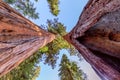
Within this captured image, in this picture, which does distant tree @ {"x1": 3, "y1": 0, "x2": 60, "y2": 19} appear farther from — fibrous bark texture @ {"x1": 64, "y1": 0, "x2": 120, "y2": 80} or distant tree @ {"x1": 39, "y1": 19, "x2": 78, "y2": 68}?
fibrous bark texture @ {"x1": 64, "y1": 0, "x2": 120, "y2": 80}

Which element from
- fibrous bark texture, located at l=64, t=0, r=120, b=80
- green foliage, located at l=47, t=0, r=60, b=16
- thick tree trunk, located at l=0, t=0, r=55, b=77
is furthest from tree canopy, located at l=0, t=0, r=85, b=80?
fibrous bark texture, located at l=64, t=0, r=120, b=80

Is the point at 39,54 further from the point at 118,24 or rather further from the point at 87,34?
the point at 118,24

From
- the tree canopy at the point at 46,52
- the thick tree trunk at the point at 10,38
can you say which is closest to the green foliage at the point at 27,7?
the tree canopy at the point at 46,52

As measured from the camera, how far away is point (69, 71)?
13000 millimetres

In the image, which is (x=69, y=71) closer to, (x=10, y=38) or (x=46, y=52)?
A: (x=46, y=52)

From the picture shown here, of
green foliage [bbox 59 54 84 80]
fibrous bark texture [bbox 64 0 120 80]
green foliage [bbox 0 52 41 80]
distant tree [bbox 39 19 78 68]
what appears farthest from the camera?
distant tree [bbox 39 19 78 68]

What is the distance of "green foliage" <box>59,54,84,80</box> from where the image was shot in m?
12.5

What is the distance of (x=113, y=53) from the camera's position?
4293 millimetres

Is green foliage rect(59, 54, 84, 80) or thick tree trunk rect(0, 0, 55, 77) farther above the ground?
thick tree trunk rect(0, 0, 55, 77)

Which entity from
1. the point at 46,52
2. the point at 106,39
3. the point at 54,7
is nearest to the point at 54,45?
the point at 46,52

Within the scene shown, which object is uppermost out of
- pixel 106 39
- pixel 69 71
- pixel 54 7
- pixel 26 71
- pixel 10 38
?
pixel 54 7

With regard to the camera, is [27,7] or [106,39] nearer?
[106,39]

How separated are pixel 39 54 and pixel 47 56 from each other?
461 millimetres

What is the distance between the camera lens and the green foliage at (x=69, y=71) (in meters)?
12.5
